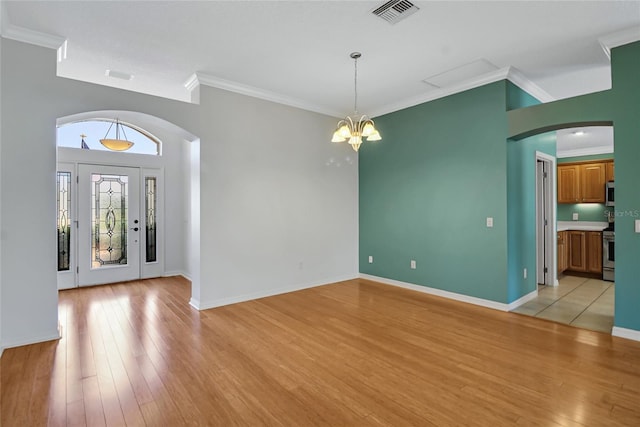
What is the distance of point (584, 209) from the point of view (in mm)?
7398

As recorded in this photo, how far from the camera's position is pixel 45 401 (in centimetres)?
225

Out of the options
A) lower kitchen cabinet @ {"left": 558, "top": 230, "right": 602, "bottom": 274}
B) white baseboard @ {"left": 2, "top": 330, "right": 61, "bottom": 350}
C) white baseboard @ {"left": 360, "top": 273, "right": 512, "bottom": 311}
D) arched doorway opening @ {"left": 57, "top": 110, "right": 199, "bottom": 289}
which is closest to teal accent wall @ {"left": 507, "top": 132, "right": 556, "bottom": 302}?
white baseboard @ {"left": 360, "top": 273, "right": 512, "bottom": 311}

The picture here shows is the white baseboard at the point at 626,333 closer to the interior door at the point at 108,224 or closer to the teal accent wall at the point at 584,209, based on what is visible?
the teal accent wall at the point at 584,209

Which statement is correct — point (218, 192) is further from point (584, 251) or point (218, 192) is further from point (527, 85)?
point (584, 251)

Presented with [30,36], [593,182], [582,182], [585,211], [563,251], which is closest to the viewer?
[30,36]

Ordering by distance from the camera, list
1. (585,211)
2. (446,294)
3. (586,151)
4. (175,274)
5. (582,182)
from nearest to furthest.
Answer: (446,294) < (175,274) < (582,182) < (586,151) < (585,211)

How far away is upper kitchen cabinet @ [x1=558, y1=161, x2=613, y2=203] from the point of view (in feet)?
22.5

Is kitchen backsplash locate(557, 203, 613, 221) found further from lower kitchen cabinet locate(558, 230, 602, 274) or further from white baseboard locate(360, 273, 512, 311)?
white baseboard locate(360, 273, 512, 311)

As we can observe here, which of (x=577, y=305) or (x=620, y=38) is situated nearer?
(x=620, y=38)

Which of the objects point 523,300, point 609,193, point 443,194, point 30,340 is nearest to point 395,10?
point 443,194

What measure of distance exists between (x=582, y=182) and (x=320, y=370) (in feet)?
25.3

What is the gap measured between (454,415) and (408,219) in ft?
11.6

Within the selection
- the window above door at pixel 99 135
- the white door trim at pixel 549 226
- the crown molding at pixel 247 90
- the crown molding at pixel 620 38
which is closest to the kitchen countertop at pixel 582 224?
the white door trim at pixel 549 226

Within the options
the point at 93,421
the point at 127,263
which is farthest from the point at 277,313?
the point at 127,263
